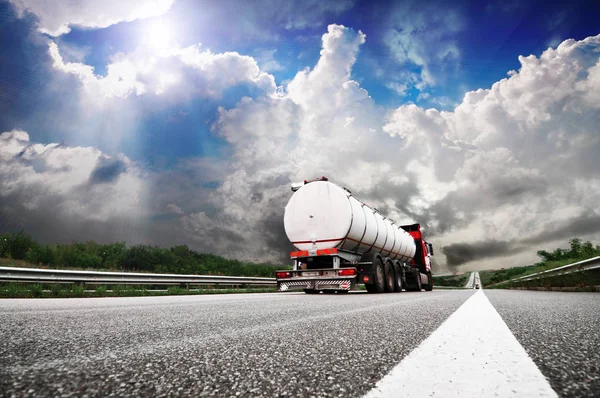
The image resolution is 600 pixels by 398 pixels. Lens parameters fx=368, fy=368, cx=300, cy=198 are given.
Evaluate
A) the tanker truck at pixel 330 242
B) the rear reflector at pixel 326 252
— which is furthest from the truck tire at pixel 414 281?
the rear reflector at pixel 326 252

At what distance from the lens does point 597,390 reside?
1.21 meters

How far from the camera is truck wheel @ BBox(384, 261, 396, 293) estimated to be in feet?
44.9

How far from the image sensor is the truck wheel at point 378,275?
1265 cm

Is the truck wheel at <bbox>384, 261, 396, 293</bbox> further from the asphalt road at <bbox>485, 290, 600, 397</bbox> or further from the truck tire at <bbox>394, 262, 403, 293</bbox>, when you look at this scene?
the asphalt road at <bbox>485, 290, 600, 397</bbox>

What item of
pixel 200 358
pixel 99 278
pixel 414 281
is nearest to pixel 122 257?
pixel 99 278

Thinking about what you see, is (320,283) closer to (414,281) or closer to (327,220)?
(327,220)

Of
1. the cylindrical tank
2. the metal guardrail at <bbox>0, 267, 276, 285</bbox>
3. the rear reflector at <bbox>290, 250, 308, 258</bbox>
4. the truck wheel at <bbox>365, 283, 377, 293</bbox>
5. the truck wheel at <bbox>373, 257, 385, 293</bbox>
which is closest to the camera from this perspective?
the metal guardrail at <bbox>0, 267, 276, 285</bbox>

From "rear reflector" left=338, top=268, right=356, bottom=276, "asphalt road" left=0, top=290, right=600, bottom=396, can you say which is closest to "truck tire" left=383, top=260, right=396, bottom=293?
"rear reflector" left=338, top=268, right=356, bottom=276

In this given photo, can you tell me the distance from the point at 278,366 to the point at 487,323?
2.33 metres

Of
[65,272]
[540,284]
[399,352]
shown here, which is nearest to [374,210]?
[540,284]

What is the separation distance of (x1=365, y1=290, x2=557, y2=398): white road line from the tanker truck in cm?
969

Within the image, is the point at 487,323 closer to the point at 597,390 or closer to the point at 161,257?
the point at 597,390

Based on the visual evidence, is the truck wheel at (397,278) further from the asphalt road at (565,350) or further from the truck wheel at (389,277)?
the asphalt road at (565,350)

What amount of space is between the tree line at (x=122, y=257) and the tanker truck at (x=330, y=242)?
15562 millimetres
